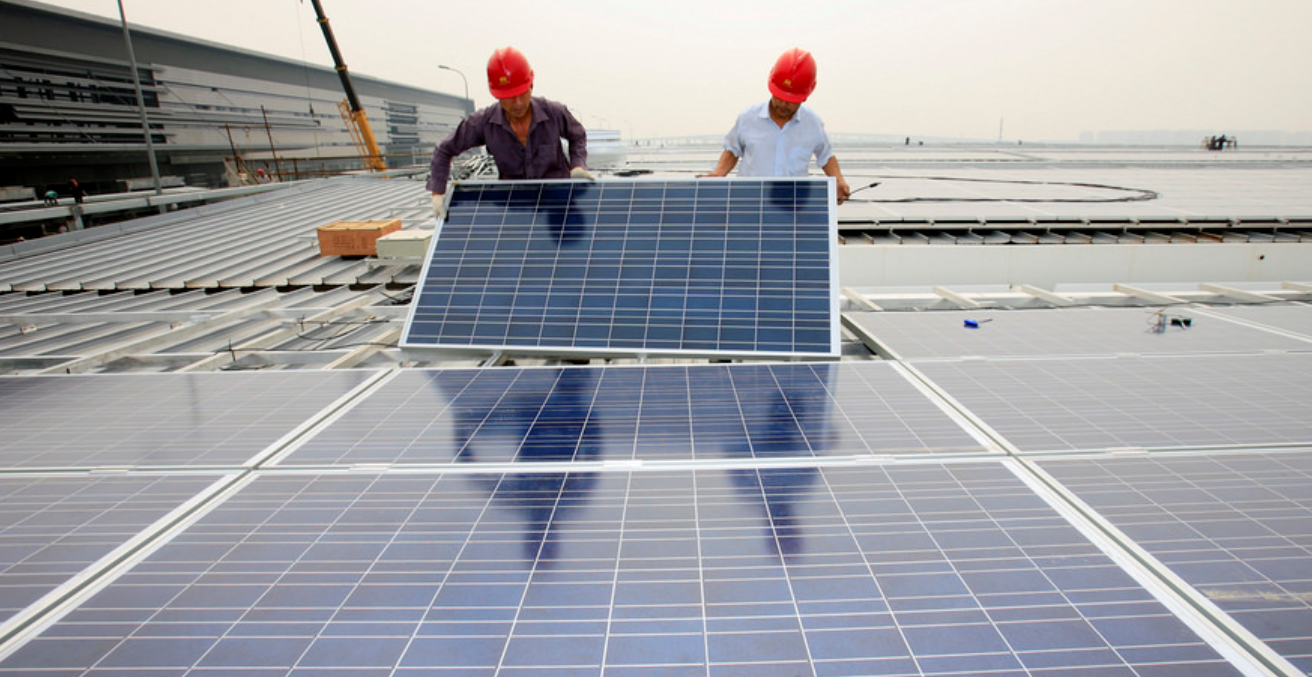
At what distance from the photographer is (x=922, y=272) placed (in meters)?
10.9

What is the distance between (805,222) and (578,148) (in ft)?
8.96

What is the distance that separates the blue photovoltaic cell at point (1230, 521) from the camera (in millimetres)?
1762

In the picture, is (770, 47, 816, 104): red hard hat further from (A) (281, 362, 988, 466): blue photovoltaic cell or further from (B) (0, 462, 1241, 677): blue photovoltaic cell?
(B) (0, 462, 1241, 677): blue photovoltaic cell

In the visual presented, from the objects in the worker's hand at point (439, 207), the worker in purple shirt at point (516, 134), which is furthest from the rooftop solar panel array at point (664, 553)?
the worker in purple shirt at point (516, 134)

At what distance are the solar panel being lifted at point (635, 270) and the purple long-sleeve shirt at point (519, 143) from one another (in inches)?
17.7

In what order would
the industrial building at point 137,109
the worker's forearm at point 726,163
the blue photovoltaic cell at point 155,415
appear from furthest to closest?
the industrial building at point 137,109 → the worker's forearm at point 726,163 → the blue photovoltaic cell at point 155,415

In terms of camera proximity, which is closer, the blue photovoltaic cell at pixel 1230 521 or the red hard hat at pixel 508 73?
the blue photovoltaic cell at pixel 1230 521

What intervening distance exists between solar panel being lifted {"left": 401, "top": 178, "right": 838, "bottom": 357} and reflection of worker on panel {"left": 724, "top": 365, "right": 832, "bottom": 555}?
424 millimetres

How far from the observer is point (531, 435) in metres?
3.04

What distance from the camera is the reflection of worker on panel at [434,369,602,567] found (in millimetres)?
2334

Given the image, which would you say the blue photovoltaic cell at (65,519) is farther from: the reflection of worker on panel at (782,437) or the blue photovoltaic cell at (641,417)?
the reflection of worker on panel at (782,437)

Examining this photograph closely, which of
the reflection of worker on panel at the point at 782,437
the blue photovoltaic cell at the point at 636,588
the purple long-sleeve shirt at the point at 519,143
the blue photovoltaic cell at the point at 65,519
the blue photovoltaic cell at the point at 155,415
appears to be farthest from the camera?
the purple long-sleeve shirt at the point at 519,143

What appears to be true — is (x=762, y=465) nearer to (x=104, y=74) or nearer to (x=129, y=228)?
(x=129, y=228)

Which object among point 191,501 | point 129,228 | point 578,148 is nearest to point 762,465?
point 191,501
